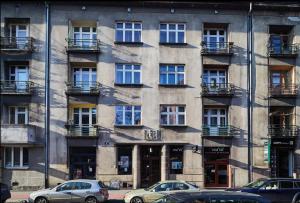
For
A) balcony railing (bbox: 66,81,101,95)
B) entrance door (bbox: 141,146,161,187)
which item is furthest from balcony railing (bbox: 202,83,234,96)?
balcony railing (bbox: 66,81,101,95)

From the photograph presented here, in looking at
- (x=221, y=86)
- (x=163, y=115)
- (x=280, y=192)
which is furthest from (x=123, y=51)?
(x=280, y=192)

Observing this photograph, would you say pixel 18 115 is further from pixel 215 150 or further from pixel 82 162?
pixel 215 150

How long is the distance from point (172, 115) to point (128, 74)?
423 centimetres

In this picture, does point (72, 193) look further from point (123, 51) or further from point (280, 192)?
point (123, 51)

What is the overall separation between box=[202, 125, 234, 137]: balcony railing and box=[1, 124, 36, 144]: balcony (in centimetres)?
1195

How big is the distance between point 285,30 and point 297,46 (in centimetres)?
170

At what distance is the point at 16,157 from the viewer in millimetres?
31719

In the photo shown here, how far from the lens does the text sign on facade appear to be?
32219 mm

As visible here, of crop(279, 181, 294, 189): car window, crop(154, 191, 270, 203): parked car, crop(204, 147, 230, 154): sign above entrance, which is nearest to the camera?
crop(154, 191, 270, 203): parked car

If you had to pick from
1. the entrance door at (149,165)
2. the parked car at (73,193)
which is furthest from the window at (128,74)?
the parked car at (73,193)

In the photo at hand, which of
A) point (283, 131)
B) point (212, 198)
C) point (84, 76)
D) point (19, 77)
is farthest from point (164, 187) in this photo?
point (19, 77)

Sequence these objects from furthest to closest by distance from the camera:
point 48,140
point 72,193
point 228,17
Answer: point 228,17
point 48,140
point 72,193

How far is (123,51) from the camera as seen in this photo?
107 ft

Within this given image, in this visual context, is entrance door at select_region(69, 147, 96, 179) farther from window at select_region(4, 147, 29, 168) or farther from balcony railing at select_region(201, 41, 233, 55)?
balcony railing at select_region(201, 41, 233, 55)
